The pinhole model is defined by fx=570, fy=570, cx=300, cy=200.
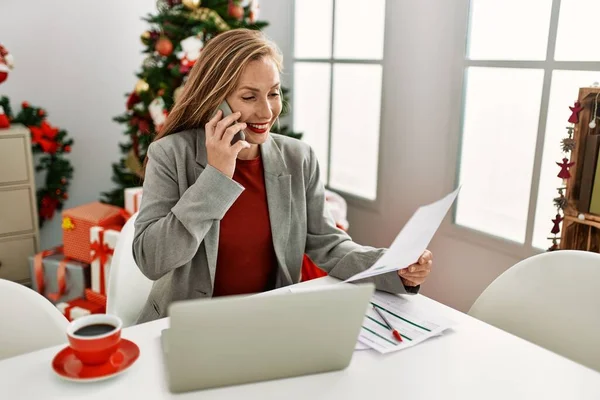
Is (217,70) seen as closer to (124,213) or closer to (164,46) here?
(164,46)

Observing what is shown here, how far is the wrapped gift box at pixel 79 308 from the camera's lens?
8.71 ft

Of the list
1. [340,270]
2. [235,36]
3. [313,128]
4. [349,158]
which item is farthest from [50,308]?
[313,128]

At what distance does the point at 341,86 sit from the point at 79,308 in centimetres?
176

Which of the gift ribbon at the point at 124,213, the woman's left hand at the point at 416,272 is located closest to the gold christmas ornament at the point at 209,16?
the gift ribbon at the point at 124,213

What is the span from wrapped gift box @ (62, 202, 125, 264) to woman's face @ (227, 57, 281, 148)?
5.08 ft

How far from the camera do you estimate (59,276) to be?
2.80 metres

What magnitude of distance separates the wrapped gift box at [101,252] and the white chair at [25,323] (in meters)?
1.48

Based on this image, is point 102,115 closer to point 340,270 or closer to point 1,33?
point 1,33

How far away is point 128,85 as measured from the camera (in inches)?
139

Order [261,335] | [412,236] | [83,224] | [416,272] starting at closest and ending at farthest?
[261,335], [412,236], [416,272], [83,224]

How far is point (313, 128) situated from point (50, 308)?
2.45m

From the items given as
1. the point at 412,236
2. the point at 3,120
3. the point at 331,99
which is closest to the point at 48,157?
the point at 3,120

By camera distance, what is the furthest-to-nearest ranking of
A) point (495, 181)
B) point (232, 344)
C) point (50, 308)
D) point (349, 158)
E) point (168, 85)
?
point (349, 158)
point (168, 85)
point (495, 181)
point (50, 308)
point (232, 344)

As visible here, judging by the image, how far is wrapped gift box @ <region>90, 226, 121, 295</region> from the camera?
2.61 meters
